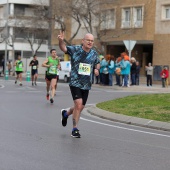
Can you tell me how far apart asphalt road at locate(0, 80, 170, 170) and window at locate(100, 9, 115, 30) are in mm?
31592

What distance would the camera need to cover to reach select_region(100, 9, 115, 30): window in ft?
150

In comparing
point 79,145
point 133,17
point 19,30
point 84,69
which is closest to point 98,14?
point 133,17

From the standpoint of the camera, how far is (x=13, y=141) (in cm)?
976

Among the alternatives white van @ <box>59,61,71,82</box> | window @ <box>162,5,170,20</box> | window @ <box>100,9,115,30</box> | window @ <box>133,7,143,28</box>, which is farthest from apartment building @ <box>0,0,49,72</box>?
window @ <box>162,5,170,20</box>

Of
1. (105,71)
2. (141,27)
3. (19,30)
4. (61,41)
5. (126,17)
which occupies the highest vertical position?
(126,17)

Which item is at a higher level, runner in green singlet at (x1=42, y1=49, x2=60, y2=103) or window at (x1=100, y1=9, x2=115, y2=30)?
window at (x1=100, y1=9, x2=115, y2=30)

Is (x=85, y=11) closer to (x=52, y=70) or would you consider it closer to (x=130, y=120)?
(x=52, y=70)

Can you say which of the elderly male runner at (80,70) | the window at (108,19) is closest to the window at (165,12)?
the window at (108,19)

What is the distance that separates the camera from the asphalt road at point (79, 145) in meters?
7.86

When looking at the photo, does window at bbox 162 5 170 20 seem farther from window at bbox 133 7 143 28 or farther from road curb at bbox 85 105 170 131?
road curb at bbox 85 105 170 131

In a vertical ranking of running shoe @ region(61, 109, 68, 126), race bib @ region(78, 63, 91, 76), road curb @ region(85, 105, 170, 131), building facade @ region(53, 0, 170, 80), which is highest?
building facade @ region(53, 0, 170, 80)

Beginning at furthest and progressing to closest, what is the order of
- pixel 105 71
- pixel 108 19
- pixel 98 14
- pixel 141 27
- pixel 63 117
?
pixel 108 19 → pixel 98 14 → pixel 141 27 → pixel 105 71 → pixel 63 117

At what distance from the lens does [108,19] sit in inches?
1815

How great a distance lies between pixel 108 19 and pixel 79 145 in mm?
37081
